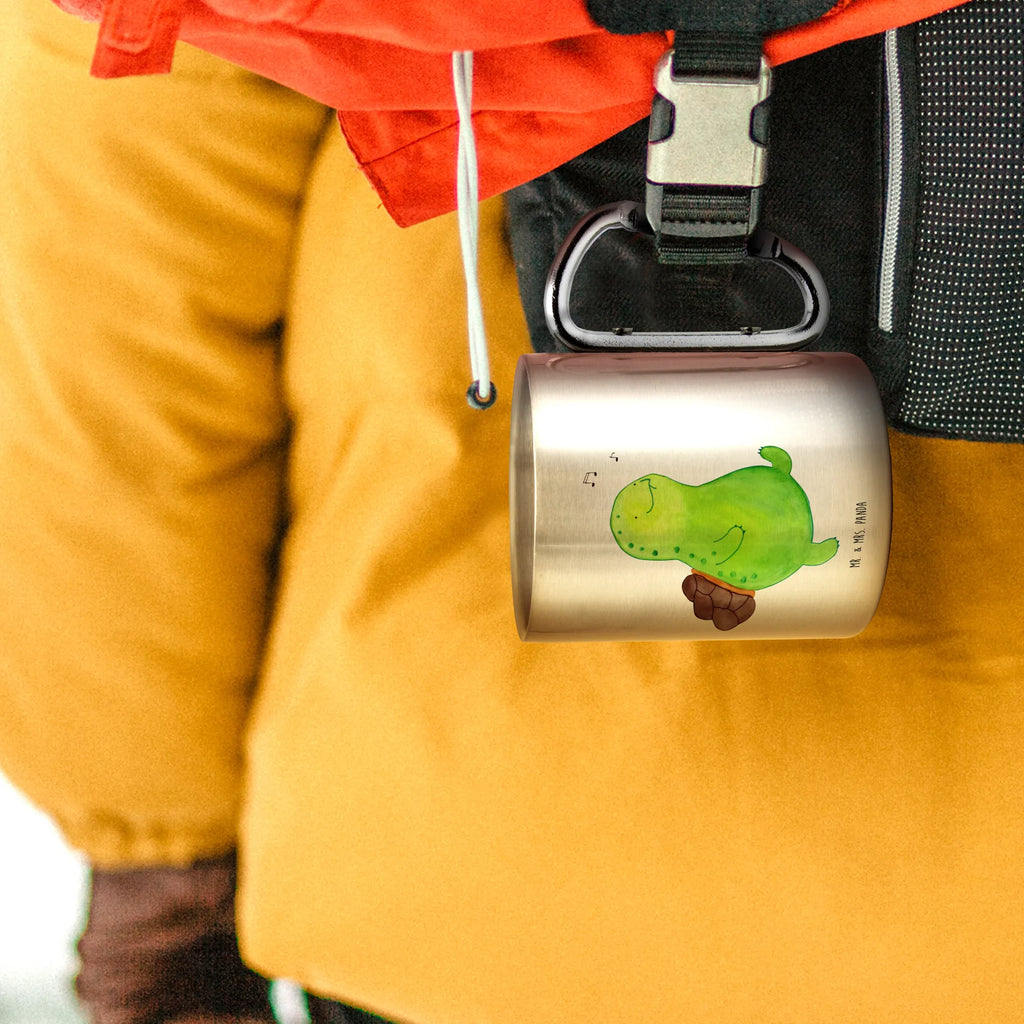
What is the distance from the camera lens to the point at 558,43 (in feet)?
1.25

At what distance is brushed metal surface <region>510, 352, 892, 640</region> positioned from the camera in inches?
14.9

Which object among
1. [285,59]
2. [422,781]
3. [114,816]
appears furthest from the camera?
[114,816]

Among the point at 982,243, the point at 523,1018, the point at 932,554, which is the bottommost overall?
the point at 523,1018

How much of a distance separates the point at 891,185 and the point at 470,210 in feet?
0.56

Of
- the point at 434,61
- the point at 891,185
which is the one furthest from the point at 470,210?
the point at 891,185

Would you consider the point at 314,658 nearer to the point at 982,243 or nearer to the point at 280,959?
the point at 280,959

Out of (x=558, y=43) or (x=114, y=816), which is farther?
(x=114, y=816)

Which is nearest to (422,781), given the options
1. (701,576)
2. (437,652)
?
(437,652)

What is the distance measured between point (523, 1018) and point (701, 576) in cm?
26

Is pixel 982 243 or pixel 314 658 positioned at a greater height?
pixel 982 243

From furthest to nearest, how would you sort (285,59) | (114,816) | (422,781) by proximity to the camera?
1. (114,816)
2. (422,781)
3. (285,59)

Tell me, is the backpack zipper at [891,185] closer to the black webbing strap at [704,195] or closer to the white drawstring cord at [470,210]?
the black webbing strap at [704,195]

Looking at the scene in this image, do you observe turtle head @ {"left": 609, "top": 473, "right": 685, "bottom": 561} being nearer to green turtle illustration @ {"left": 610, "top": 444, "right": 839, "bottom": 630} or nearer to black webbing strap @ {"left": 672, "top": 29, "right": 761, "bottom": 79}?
green turtle illustration @ {"left": 610, "top": 444, "right": 839, "bottom": 630}

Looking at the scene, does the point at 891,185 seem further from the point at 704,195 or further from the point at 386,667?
the point at 386,667
